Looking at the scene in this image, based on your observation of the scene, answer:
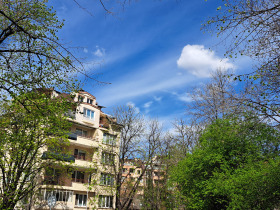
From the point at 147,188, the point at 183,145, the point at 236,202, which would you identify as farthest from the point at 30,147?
the point at 147,188

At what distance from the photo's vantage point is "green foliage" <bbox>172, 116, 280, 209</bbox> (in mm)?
13250

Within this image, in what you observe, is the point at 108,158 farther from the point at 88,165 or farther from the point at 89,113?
the point at 89,113

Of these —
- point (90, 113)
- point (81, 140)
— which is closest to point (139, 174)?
point (81, 140)

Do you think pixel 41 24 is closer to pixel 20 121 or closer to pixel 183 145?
pixel 20 121

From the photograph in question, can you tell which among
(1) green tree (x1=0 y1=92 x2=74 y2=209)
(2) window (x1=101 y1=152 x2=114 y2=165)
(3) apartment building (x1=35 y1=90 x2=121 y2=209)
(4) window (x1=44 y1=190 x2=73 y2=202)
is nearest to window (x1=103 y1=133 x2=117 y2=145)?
(3) apartment building (x1=35 y1=90 x2=121 y2=209)

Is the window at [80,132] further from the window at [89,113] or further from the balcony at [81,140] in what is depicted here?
the window at [89,113]

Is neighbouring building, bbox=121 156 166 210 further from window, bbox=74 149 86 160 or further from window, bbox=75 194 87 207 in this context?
window, bbox=74 149 86 160

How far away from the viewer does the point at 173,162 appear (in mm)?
32906

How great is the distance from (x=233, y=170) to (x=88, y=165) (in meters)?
19.0

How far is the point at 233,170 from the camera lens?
56.6ft

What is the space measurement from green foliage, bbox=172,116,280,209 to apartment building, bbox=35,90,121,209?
1009 cm

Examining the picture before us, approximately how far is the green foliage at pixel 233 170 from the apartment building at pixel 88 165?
10087mm

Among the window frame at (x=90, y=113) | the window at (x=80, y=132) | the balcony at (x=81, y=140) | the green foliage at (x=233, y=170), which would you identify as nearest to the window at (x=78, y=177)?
the balcony at (x=81, y=140)

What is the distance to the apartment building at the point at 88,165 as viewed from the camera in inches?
1107
